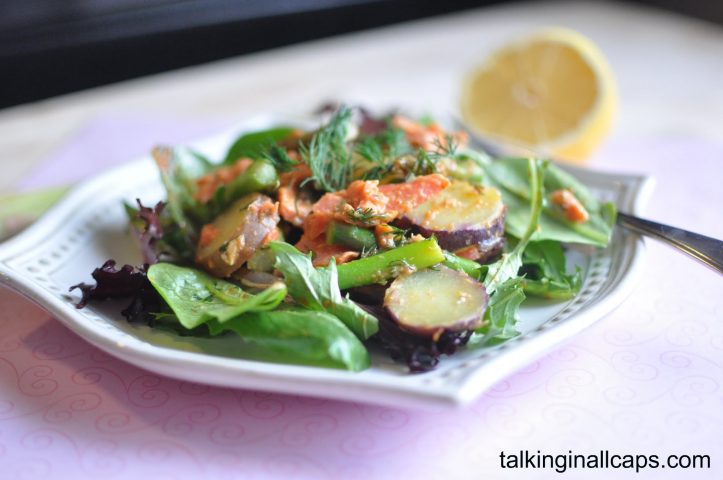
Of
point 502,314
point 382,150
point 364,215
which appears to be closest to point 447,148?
point 382,150

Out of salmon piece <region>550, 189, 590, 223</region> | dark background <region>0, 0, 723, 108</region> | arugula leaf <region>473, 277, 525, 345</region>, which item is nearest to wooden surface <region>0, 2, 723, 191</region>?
dark background <region>0, 0, 723, 108</region>

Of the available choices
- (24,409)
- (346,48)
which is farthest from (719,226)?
(346,48)

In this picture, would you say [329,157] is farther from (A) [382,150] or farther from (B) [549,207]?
(B) [549,207]

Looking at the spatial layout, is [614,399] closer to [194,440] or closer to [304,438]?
[304,438]

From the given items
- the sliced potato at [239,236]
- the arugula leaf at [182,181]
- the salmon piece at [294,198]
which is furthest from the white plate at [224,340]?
the salmon piece at [294,198]

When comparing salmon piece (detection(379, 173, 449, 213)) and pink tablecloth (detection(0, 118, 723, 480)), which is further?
salmon piece (detection(379, 173, 449, 213))

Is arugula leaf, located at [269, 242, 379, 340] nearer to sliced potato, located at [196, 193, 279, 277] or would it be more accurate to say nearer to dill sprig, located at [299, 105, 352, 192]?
sliced potato, located at [196, 193, 279, 277]
